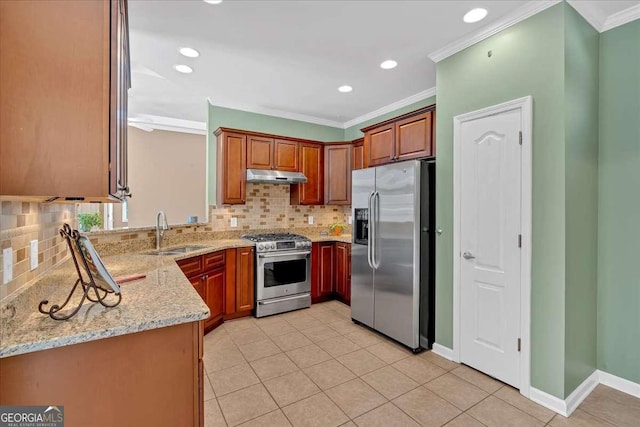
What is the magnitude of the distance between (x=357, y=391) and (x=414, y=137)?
2.34 metres

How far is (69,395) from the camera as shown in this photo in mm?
1041

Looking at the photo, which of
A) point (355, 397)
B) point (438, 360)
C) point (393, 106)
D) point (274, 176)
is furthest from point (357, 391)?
point (393, 106)

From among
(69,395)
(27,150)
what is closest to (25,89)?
(27,150)

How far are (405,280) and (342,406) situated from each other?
1.24m

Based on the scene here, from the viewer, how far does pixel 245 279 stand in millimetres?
3650

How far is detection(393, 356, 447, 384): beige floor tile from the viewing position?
94.6 inches

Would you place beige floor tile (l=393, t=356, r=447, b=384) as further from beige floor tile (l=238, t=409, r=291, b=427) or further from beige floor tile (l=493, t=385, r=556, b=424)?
beige floor tile (l=238, t=409, r=291, b=427)

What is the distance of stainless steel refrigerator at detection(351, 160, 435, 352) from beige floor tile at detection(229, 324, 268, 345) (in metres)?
1.15

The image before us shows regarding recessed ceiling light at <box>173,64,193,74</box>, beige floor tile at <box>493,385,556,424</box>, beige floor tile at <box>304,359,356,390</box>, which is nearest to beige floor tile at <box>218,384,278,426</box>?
beige floor tile at <box>304,359,356,390</box>

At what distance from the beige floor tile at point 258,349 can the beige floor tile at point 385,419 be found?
110cm

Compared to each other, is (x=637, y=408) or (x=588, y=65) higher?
(x=588, y=65)

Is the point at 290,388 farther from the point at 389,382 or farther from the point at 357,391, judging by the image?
the point at 389,382

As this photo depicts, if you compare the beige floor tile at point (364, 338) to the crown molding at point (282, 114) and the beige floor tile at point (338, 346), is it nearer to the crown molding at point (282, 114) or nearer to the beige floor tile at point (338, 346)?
the beige floor tile at point (338, 346)

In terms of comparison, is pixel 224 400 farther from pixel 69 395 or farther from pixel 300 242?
pixel 300 242
